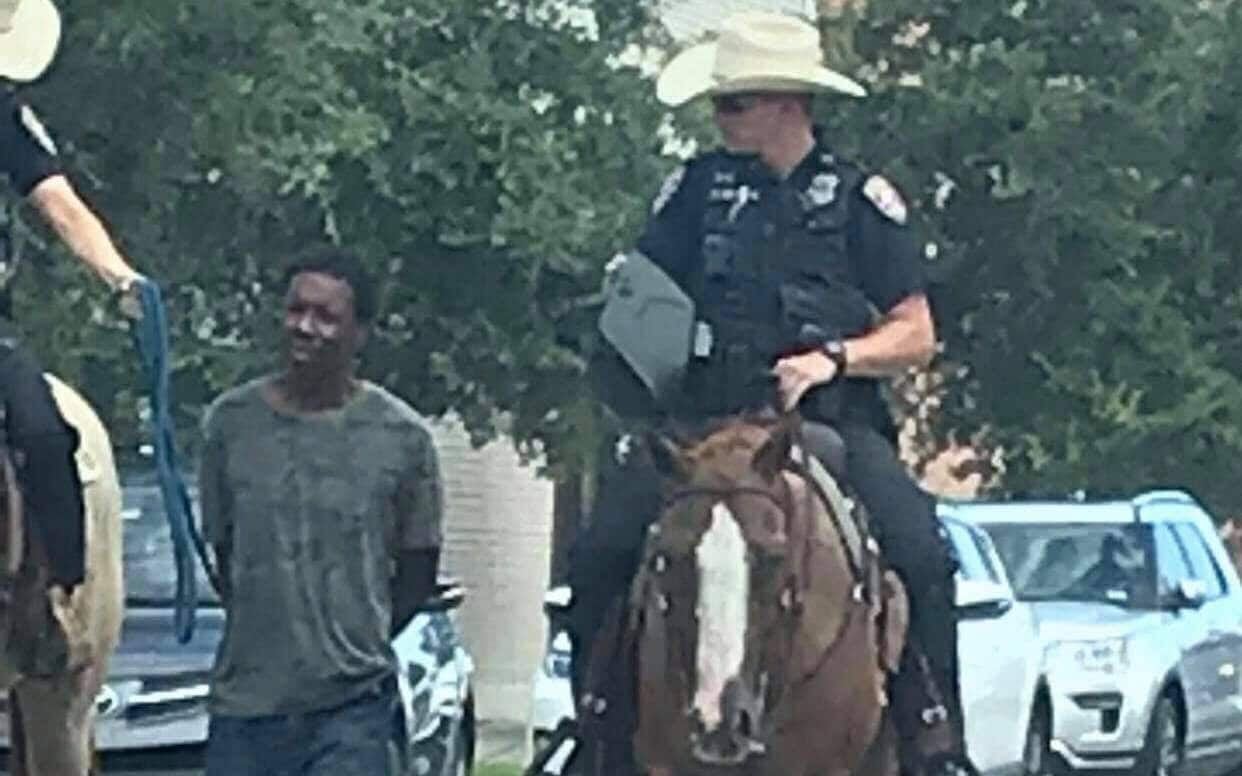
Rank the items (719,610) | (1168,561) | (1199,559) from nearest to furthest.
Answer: (719,610)
(1168,561)
(1199,559)

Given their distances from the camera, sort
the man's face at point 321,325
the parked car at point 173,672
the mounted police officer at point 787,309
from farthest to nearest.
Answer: the parked car at point 173,672 → the man's face at point 321,325 → the mounted police officer at point 787,309

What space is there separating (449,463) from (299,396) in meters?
24.8

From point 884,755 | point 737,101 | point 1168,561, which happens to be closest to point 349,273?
point 737,101

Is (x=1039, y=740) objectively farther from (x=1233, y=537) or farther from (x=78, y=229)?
(x=1233, y=537)

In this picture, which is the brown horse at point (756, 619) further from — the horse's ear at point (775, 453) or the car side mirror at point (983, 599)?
the car side mirror at point (983, 599)

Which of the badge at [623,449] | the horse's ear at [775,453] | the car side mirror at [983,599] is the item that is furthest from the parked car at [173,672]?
the horse's ear at [775,453]

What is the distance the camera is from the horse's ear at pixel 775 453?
9.84 meters

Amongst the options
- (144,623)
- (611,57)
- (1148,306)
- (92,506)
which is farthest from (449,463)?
(92,506)

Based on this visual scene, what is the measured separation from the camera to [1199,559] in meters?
26.6

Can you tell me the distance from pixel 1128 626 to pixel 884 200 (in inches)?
571

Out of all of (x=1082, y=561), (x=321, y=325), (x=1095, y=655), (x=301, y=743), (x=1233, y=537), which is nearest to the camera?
(x=301, y=743)

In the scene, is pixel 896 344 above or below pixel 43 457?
above

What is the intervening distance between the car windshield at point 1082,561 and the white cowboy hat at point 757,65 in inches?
574

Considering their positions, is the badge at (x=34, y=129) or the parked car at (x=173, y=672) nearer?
the badge at (x=34, y=129)
